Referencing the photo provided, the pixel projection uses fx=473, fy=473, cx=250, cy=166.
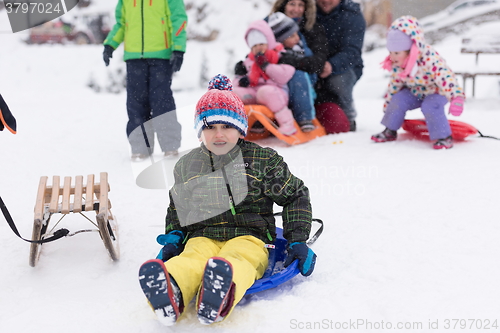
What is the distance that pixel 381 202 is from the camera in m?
2.88

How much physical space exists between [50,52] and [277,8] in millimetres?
6855

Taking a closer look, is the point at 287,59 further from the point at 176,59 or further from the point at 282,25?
the point at 176,59

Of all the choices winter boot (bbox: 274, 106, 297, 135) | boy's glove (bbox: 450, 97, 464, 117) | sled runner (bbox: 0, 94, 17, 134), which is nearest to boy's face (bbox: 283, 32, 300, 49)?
winter boot (bbox: 274, 106, 297, 135)

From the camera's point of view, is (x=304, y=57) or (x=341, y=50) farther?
(x=341, y=50)

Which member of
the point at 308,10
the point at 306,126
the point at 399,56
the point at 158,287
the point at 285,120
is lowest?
the point at 306,126

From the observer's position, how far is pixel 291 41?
4.45 metres

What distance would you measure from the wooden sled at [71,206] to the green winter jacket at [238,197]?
0.32 m

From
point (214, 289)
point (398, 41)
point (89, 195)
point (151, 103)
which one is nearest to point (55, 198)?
point (89, 195)

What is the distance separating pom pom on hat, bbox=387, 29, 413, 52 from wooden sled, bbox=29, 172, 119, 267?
256 cm

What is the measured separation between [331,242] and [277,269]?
0.45 meters

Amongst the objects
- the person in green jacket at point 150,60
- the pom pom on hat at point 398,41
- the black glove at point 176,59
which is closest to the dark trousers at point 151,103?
the person in green jacket at point 150,60

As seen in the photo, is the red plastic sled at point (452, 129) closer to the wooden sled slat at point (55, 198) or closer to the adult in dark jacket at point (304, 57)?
the adult in dark jacket at point (304, 57)

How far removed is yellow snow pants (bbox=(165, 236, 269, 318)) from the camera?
5.47 feet

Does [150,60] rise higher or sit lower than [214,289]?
higher
